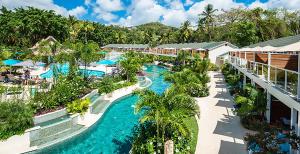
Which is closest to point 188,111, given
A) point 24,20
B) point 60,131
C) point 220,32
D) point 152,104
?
point 152,104

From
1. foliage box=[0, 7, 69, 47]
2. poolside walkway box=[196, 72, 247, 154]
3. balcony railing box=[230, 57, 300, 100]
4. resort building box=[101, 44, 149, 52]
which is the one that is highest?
foliage box=[0, 7, 69, 47]

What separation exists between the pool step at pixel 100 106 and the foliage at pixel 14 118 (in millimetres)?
5777

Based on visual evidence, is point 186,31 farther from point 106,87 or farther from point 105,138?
point 105,138

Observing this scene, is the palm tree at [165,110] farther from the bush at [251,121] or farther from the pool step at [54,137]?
the pool step at [54,137]

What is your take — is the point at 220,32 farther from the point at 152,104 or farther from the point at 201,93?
the point at 152,104

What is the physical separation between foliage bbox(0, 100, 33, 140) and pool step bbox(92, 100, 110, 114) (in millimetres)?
5777

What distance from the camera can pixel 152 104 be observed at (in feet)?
34.9

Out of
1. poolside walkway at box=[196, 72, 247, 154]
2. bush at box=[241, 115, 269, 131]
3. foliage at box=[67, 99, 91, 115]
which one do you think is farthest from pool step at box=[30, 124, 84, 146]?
bush at box=[241, 115, 269, 131]

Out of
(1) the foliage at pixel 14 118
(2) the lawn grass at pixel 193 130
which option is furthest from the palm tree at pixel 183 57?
(1) the foliage at pixel 14 118

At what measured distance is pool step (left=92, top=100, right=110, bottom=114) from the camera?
1891 cm

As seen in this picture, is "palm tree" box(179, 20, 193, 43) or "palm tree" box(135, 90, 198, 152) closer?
"palm tree" box(135, 90, 198, 152)

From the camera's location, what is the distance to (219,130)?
14.1 metres

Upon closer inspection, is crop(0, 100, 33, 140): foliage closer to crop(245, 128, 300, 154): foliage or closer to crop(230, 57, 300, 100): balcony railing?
crop(245, 128, 300, 154): foliage

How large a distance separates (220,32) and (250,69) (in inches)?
2775
